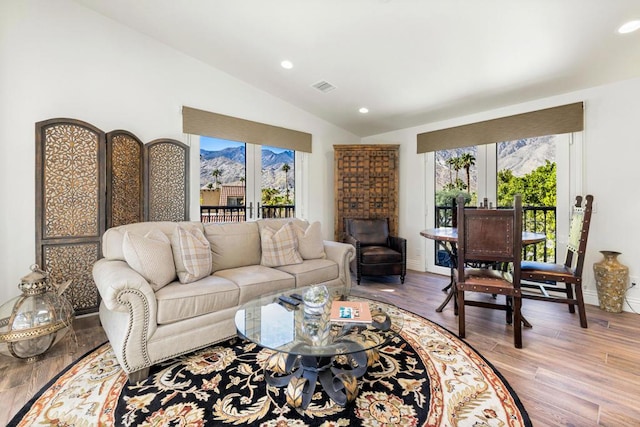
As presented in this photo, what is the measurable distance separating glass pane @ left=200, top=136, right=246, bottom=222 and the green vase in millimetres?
4246

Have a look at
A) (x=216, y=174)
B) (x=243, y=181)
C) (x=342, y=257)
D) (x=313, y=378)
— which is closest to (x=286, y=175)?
(x=243, y=181)

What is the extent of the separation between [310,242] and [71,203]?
7.51 feet

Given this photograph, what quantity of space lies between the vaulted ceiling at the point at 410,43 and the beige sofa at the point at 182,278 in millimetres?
1929

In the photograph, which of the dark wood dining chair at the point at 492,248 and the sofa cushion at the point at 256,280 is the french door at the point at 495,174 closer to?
the dark wood dining chair at the point at 492,248

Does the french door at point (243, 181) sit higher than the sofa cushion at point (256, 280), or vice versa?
the french door at point (243, 181)

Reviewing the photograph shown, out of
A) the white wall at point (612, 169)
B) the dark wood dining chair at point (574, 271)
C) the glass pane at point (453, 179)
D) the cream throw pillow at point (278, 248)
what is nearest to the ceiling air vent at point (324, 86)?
the cream throw pillow at point (278, 248)

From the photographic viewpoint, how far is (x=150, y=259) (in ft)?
6.62

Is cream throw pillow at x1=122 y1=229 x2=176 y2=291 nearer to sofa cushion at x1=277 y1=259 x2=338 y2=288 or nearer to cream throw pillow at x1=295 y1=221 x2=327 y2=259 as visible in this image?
sofa cushion at x1=277 y1=259 x2=338 y2=288

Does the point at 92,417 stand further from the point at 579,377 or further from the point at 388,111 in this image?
the point at 388,111

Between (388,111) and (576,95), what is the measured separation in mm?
2158

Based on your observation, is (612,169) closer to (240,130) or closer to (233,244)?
(233,244)

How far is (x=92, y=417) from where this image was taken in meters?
1.43

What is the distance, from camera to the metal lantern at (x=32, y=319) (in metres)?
1.88

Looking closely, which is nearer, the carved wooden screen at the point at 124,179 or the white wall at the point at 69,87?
the white wall at the point at 69,87
